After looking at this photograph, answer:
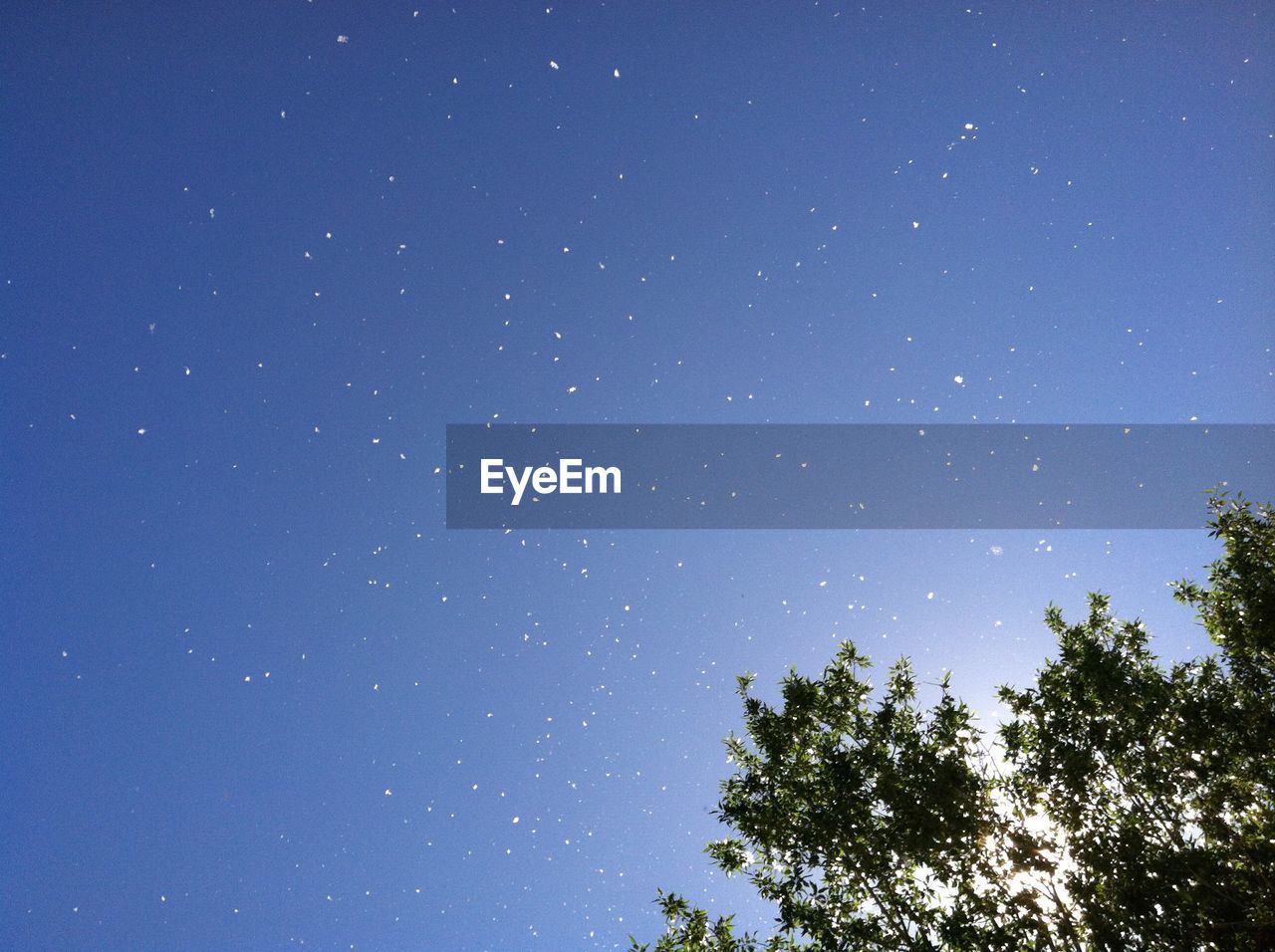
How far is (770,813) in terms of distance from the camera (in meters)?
9.59

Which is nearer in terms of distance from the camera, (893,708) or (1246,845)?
(1246,845)

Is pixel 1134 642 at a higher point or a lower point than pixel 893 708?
higher

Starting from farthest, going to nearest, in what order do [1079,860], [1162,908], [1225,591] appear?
[1225,591] → [1079,860] → [1162,908]

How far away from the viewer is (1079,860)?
8586mm

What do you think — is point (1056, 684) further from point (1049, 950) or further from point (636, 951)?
point (636, 951)

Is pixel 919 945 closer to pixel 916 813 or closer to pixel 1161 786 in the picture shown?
pixel 916 813

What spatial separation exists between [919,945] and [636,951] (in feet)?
11.0

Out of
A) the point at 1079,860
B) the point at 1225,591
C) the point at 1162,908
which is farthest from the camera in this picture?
the point at 1225,591

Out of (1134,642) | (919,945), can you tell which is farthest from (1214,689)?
(919,945)

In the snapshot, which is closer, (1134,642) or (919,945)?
(919,945)

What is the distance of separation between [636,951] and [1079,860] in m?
5.60

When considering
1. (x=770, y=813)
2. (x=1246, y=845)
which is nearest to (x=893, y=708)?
(x=770, y=813)

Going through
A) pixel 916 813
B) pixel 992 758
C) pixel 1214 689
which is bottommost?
pixel 916 813

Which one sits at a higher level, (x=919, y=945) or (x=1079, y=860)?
(x=1079, y=860)
